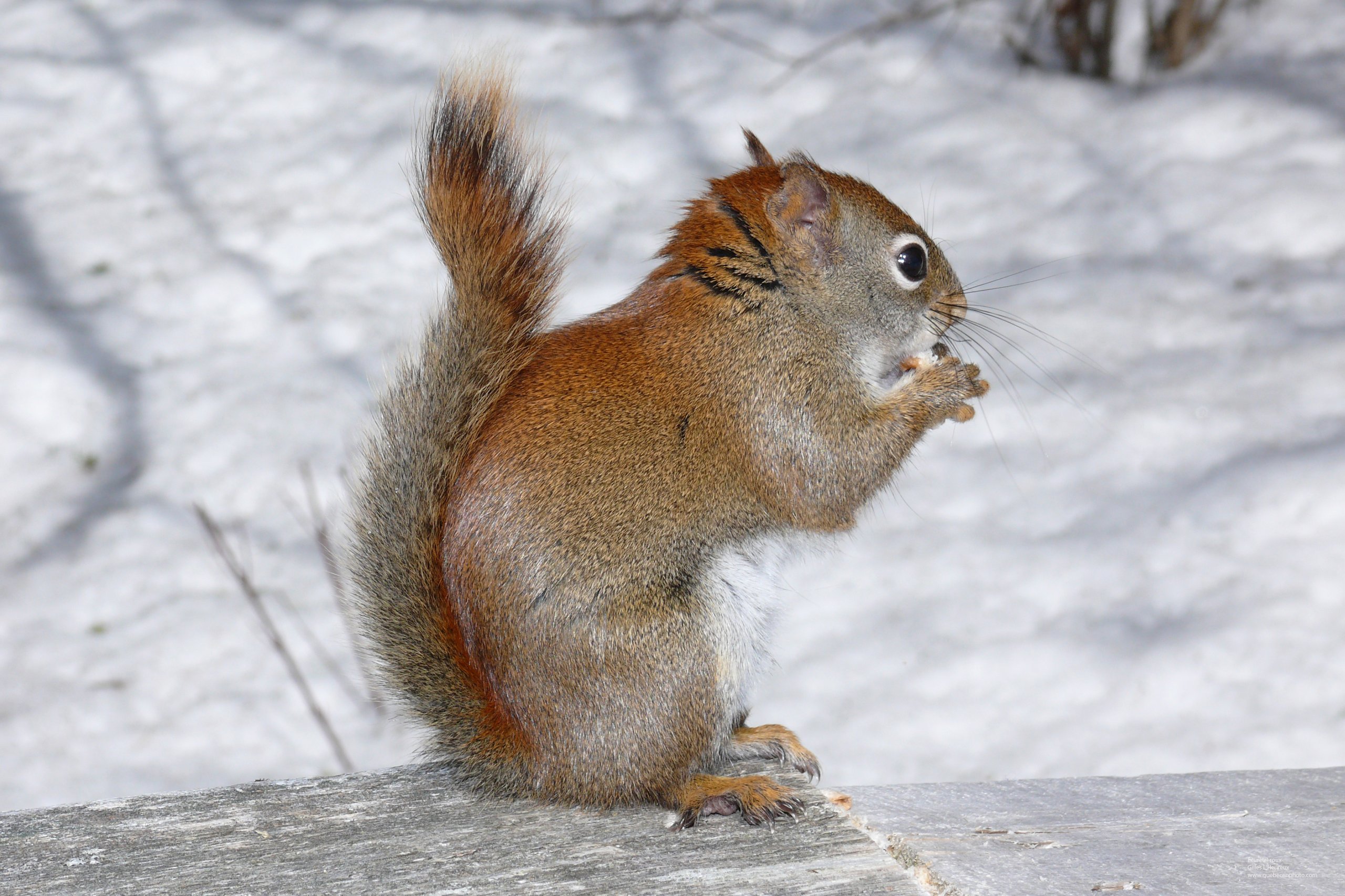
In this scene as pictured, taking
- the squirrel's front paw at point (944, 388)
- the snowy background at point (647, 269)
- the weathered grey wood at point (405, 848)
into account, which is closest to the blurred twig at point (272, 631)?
the snowy background at point (647, 269)

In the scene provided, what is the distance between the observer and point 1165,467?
10.3 feet

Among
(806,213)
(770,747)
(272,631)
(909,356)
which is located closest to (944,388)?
(909,356)

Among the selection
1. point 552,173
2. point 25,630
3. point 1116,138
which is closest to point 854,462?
point 552,173

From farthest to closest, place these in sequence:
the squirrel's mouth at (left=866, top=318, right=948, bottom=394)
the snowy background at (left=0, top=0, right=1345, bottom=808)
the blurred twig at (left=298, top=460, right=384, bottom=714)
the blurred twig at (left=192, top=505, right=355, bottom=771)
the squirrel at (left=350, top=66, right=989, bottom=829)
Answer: the snowy background at (left=0, top=0, right=1345, bottom=808) < the blurred twig at (left=192, top=505, right=355, bottom=771) < the squirrel's mouth at (left=866, top=318, right=948, bottom=394) < the blurred twig at (left=298, top=460, right=384, bottom=714) < the squirrel at (left=350, top=66, right=989, bottom=829)

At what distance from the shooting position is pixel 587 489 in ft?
4.49

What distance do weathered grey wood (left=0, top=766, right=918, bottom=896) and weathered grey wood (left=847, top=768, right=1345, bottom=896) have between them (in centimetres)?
6

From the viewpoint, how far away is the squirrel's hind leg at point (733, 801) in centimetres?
138

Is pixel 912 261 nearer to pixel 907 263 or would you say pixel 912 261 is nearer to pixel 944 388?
pixel 907 263

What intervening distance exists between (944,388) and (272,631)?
1406 mm

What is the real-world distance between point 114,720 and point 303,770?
423 millimetres

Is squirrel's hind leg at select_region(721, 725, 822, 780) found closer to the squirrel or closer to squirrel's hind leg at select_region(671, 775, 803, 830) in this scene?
the squirrel

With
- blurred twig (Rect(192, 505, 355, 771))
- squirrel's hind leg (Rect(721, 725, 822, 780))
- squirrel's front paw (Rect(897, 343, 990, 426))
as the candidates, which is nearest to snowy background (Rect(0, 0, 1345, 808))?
blurred twig (Rect(192, 505, 355, 771))

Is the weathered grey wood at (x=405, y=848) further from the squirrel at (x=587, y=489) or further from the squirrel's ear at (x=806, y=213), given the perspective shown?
the squirrel's ear at (x=806, y=213)

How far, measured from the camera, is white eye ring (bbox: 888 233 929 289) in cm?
162
